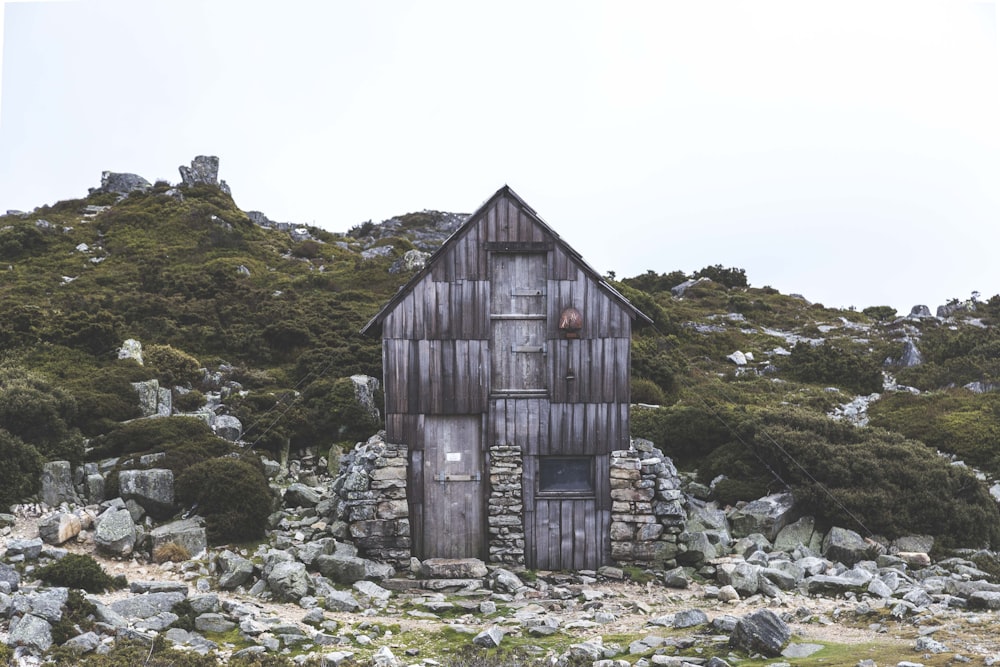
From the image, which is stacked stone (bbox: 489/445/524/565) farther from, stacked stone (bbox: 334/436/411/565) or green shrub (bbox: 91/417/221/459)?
green shrub (bbox: 91/417/221/459)

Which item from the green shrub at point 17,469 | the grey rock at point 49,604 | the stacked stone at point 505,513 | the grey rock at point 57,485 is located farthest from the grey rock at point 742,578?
the green shrub at point 17,469

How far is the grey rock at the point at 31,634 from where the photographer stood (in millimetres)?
8898

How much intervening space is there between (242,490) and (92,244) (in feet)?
116

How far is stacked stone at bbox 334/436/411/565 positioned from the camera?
1573 centimetres

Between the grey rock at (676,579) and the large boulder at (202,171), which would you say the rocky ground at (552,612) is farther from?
the large boulder at (202,171)

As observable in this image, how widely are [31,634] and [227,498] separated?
703 centimetres

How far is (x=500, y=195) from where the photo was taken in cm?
1658

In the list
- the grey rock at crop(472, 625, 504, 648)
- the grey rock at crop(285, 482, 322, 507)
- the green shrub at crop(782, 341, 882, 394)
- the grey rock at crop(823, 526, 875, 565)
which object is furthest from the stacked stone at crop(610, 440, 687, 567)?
the green shrub at crop(782, 341, 882, 394)

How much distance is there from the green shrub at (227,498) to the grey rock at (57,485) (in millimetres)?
2151

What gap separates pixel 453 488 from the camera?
16484 millimetres

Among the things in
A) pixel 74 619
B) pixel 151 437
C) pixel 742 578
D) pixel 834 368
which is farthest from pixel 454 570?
pixel 834 368

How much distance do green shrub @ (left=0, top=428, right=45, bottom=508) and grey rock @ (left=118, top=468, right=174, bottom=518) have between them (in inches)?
62.1

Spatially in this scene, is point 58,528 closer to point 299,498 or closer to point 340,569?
point 340,569

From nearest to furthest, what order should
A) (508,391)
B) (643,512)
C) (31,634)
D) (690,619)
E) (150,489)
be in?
1. (31,634)
2. (690,619)
3. (150,489)
4. (643,512)
5. (508,391)
